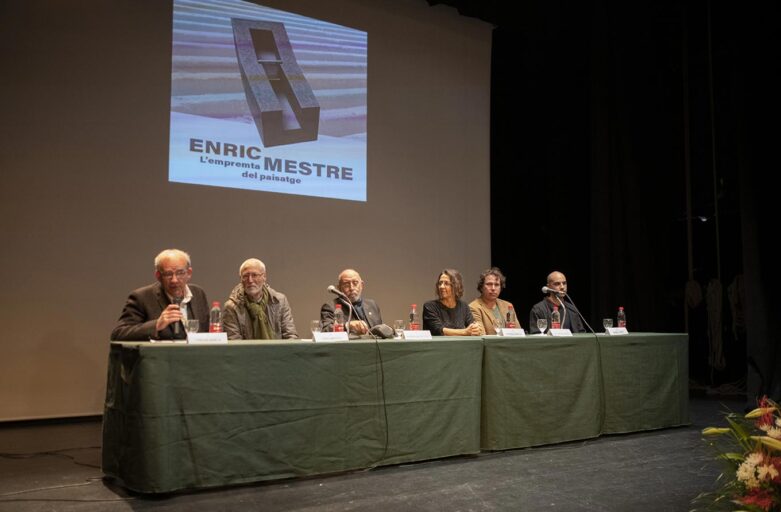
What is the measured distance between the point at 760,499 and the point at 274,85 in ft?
15.2

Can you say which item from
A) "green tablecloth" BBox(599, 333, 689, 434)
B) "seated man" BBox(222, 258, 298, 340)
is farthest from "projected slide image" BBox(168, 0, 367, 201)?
"green tablecloth" BBox(599, 333, 689, 434)

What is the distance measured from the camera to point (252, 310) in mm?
3518

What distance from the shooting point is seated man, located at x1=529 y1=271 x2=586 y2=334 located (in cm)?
429

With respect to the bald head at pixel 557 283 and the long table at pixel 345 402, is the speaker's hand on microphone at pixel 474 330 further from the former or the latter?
the bald head at pixel 557 283

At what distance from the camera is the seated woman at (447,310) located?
158 inches

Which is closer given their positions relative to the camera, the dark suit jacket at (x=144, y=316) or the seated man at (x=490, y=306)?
the dark suit jacket at (x=144, y=316)

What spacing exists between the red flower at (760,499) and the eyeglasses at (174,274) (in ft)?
7.96

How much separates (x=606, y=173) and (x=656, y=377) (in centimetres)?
292

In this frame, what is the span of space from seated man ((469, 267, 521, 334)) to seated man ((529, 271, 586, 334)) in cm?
17

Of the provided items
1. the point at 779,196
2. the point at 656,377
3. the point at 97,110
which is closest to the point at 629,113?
the point at 779,196

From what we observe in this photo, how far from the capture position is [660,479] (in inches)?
116

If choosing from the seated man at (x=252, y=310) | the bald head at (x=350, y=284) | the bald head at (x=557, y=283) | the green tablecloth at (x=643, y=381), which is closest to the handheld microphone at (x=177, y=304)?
the seated man at (x=252, y=310)

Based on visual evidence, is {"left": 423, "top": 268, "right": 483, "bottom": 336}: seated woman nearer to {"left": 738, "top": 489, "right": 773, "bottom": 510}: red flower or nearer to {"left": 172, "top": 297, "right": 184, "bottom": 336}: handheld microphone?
{"left": 172, "top": 297, "right": 184, "bottom": 336}: handheld microphone

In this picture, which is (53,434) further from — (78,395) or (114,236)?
(114,236)
